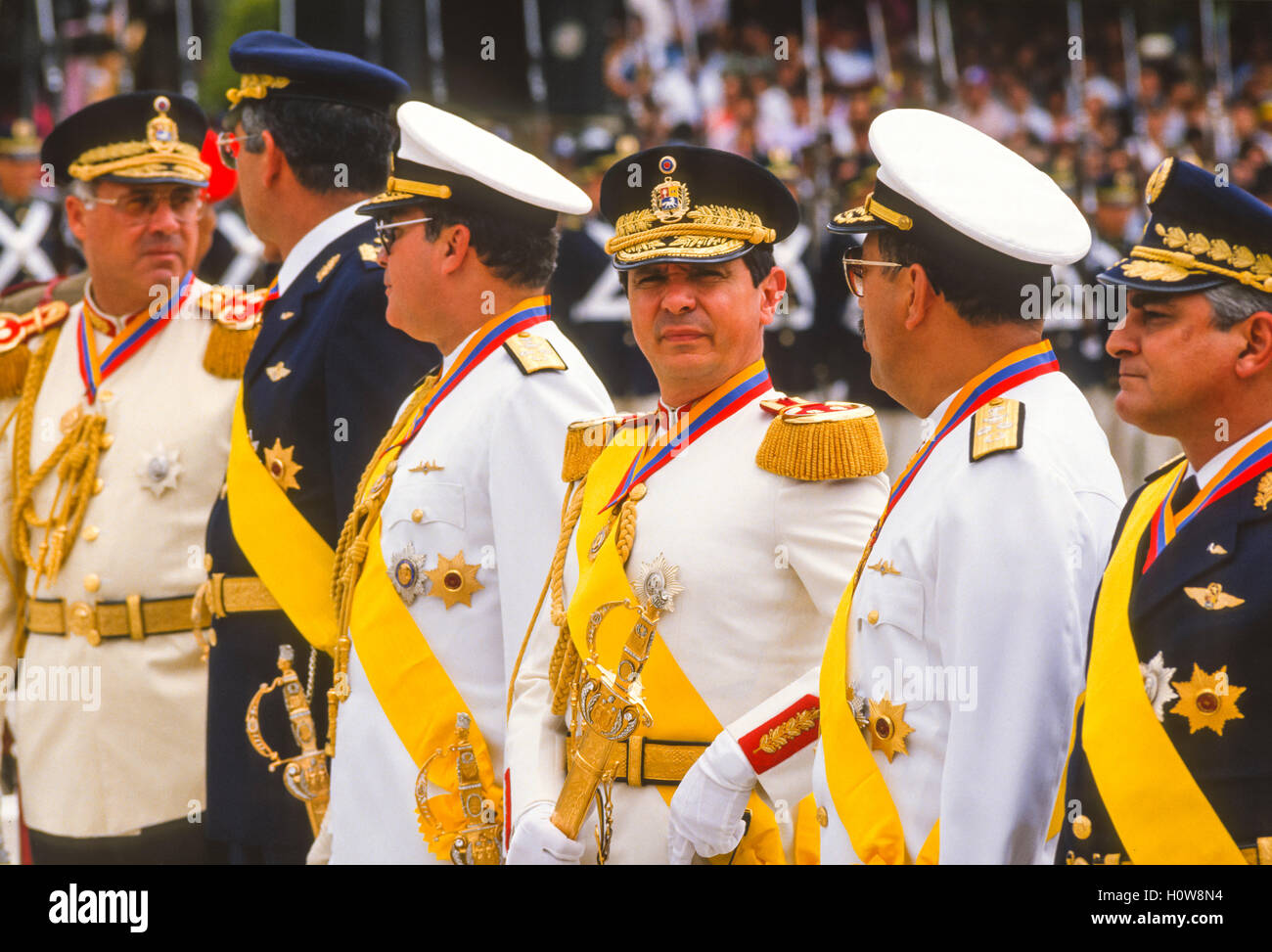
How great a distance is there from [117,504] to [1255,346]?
2955 millimetres

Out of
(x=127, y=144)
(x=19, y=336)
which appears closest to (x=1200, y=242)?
(x=127, y=144)

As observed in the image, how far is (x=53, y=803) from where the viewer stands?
13.9 feet

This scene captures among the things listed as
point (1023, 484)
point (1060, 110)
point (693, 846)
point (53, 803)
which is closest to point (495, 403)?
point (693, 846)

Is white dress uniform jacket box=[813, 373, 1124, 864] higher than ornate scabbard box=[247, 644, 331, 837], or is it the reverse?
white dress uniform jacket box=[813, 373, 1124, 864]

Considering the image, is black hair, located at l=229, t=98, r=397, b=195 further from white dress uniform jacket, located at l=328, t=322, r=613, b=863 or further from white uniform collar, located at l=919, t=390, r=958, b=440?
white uniform collar, located at l=919, t=390, r=958, b=440

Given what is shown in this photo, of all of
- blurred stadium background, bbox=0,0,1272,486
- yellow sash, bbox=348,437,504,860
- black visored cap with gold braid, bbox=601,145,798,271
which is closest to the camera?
black visored cap with gold braid, bbox=601,145,798,271

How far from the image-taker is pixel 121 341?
4383mm

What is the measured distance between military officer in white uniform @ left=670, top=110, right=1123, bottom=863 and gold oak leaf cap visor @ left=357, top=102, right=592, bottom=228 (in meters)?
0.90

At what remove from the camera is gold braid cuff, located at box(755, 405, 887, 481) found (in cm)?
279

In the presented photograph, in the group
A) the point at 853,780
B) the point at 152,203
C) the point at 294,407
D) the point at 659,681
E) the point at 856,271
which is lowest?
the point at 853,780

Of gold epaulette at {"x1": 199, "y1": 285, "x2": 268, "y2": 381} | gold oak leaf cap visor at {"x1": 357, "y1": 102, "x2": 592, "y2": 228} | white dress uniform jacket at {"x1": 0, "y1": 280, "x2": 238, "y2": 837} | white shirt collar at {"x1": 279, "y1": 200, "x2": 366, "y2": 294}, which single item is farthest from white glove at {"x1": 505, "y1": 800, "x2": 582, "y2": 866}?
gold epaulette at {"x1": 199, "y1": 285, "x2": 268, "y2": 381}

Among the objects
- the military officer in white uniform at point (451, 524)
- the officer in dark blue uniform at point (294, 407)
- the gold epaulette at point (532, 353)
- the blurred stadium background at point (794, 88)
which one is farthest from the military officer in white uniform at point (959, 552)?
the blurred stadium background at point (794, 88)

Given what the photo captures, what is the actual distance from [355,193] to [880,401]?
5535 millimetres

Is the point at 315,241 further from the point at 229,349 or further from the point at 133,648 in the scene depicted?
the point at 133,648
